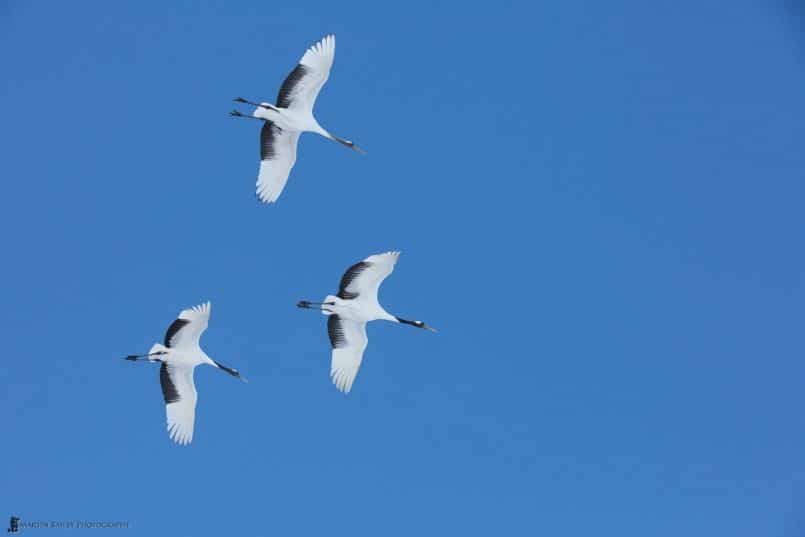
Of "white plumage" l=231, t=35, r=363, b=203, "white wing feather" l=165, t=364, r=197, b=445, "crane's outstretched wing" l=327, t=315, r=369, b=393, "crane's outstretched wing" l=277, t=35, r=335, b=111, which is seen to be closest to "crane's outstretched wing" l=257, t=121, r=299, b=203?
"white plumage" l=231, t=35, r=363, b=203

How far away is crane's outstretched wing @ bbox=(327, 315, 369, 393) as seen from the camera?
35.3 m

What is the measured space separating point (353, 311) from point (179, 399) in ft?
17.7

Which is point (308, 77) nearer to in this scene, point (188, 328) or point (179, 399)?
point (188, 328)

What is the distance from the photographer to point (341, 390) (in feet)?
116

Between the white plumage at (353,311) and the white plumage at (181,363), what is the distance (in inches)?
120

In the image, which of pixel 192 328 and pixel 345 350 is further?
pixel 345 350

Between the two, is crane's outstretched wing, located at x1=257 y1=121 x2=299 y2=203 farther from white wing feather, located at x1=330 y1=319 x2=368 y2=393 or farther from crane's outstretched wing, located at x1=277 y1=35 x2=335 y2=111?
white wing feather, located at x1=330 y1=319 x2=368 y2=393

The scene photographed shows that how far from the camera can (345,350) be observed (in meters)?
35.6

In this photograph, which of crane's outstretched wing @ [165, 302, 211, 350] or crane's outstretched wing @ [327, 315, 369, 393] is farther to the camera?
crane's outstretched wing @ [327, 315, 369, 393]

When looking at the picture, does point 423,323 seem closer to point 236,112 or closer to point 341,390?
point 341,390

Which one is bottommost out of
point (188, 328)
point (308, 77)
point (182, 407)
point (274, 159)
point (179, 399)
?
point (182, 407)

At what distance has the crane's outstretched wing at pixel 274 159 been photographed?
121ft

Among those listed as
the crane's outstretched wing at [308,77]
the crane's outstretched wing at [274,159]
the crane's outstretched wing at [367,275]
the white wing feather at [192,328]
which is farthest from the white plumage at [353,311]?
the crane's outstretched wing at [308,77]

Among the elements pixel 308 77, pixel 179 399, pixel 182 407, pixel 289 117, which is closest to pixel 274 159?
pixel 289 117
